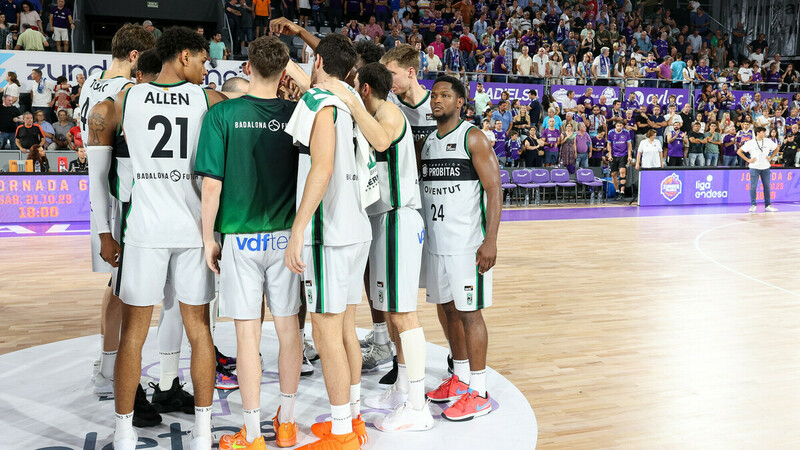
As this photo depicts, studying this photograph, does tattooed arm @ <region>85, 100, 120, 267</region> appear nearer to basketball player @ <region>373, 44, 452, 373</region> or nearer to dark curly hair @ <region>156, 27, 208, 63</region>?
dark curly hair @ <region>156, 27, 208, 63</region>

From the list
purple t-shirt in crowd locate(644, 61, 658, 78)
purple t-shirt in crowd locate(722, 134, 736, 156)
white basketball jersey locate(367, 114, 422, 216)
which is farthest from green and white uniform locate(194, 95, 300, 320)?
purple t-shirt in crowd locate(644, 61, 658, 78)

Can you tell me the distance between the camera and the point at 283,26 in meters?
4.09

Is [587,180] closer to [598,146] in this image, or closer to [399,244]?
[598,146]

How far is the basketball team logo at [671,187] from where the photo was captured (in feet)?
53.2

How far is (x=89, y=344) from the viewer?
5.22m

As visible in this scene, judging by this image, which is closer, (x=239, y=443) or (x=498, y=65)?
(x=239, y=443)

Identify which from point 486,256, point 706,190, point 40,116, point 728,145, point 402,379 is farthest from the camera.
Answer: point 728,145

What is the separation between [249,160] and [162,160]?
0.44 metres

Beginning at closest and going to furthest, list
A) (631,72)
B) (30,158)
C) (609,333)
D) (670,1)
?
(609,333), (30,158), (631,72), (670,1)

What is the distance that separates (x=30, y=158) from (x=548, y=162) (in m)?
11.3

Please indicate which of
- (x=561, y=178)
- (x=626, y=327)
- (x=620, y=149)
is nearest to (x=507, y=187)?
(x=561, y=178)

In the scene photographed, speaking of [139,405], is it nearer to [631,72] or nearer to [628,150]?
[628,150]

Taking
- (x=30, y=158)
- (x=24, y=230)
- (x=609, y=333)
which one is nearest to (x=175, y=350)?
(x=609, y=333)

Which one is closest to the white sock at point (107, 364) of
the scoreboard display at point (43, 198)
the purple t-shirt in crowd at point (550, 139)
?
the scoreboard display at point (43, 198)
